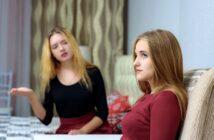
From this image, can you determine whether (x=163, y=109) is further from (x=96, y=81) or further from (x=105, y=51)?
(x=105, y=51)

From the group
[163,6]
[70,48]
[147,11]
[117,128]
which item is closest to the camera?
[70,48]

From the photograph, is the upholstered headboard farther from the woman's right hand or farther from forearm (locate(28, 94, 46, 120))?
the woman's right hand

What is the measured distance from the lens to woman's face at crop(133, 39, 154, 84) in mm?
1368

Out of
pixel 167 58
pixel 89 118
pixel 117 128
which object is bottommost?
pixel 117 128

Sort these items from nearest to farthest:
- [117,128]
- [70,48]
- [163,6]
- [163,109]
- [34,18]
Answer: [163,109]
[70,48]
[117,128]
[163,6]
[34,18]

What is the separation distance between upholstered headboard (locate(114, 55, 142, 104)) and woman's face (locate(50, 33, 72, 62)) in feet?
4.59

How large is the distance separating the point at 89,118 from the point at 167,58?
1.04 metres

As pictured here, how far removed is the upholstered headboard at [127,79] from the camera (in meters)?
3.65

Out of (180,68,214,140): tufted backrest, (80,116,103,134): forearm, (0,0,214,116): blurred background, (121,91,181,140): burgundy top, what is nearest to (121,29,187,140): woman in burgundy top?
(121,91,181,140): burgundy top

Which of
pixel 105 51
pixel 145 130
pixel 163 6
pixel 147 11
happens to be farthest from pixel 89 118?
pixel 105 51

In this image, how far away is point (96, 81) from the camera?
2.26 metres

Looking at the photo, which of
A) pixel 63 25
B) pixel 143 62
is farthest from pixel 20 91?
pixel 63 25

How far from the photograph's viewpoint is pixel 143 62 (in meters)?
1.38

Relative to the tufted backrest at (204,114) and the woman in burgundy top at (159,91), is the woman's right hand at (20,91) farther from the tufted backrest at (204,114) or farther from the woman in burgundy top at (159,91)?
the tufted backrest at (204,114)
